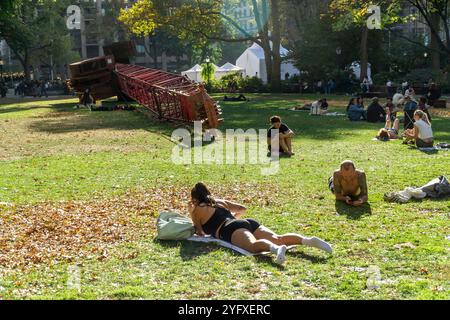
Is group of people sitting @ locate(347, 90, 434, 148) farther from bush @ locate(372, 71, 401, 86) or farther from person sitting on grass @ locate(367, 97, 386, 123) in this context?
bush @ locate(372, 71, 401, 86)

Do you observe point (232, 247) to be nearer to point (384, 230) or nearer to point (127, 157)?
point (384, 230)

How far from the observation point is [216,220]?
8.83m

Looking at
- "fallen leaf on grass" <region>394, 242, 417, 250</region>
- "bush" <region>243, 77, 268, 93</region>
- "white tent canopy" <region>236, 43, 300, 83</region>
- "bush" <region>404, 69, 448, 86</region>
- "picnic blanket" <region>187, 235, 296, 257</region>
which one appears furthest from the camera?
"white tent canopy" <region>236, 43, 300, 83</region>

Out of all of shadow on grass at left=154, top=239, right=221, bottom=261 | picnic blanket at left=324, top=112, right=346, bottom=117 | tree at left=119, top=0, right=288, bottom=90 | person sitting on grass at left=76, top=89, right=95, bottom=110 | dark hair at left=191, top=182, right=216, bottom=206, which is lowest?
shadow on grass at left=154, top=239, right=221, bottom=261

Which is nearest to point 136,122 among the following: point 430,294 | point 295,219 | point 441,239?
point 295,219

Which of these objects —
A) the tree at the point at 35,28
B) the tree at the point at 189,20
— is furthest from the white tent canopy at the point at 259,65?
the tree at the point at 35,28

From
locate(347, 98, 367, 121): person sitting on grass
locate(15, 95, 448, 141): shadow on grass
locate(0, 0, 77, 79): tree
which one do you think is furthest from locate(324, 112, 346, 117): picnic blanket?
locate(0, 0, 77, 79): tree

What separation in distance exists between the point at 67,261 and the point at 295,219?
379cm

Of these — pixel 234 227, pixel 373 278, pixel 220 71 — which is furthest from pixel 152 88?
pixel 220 71

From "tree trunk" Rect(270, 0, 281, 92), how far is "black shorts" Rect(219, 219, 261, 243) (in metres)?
43.2

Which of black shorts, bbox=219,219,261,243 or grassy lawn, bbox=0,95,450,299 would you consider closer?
grassy lawn, bbox=0,95,450,299

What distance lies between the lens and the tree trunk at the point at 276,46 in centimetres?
5016

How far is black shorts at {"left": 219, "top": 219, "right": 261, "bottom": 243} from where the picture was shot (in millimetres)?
8523

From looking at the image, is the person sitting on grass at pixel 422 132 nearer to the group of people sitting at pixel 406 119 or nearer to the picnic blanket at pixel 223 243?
the group of people sitting at pixel 406 119
